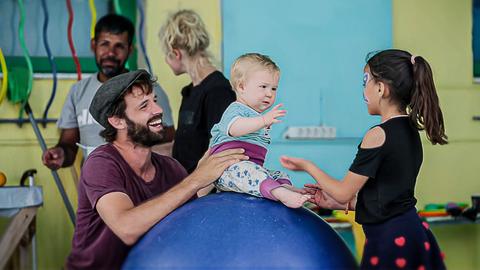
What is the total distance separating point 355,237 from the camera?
15.3ft

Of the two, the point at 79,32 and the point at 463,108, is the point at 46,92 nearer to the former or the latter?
the point at 79,32

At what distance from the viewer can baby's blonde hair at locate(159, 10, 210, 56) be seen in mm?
3961

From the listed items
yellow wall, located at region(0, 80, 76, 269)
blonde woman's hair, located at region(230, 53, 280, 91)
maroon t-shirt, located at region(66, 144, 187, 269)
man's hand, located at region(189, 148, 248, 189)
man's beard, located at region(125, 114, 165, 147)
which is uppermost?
blonde woman's hair, located at region(230, 53, 280, 91)

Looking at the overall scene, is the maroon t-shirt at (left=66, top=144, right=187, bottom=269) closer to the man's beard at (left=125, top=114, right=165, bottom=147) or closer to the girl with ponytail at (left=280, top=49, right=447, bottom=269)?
the man's beard at (left=125, top=114, right=165, bottom=147)

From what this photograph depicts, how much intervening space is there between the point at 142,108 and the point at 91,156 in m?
0.27

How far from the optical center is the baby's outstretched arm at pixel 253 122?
2.61m

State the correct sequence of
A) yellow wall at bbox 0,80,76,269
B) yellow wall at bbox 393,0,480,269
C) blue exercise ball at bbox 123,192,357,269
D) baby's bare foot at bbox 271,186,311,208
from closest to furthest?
blue exercise ball at bbox 123,192,357,269 < baby's bare foot at bbox 271,186,311,208 < yellow wall at bbox 0,80,76,269 < yellow wall at bbox 393,0,480,269

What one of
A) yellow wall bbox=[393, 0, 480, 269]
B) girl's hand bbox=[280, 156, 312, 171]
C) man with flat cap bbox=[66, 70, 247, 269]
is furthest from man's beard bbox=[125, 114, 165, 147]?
yellow wall bbox=[393, 0, 480, 269]

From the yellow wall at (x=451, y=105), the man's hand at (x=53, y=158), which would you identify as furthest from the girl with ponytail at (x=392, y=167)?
the yellow wall at (x=451, y=105)

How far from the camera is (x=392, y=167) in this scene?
271 cm

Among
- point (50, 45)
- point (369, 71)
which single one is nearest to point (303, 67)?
point (50, 45)

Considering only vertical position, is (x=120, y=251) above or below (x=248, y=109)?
below

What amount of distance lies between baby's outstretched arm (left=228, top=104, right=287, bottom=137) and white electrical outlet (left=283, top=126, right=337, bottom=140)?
2471mm

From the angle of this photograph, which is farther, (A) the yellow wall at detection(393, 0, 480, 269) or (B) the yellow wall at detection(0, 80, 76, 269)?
(A) the yellow wall at detection(393, 0, 480, 269)
